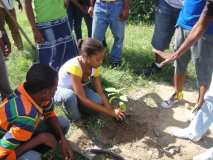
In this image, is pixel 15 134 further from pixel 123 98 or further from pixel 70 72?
pixel 123 98

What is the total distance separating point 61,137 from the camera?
365cm

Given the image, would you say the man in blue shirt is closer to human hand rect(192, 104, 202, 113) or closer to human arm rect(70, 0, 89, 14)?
human hand rect(192, 104, 202, 113)

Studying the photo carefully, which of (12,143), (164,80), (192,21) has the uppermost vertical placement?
(192,21)

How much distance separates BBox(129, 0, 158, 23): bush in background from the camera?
7.72m

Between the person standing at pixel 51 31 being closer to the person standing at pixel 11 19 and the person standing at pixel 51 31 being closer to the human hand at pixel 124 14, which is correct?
the human hand at pixel 124 14

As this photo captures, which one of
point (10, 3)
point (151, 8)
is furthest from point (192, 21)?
point (151, 8)

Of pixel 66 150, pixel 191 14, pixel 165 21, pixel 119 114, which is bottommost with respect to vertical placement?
pixel 119 114

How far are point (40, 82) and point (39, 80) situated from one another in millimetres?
17

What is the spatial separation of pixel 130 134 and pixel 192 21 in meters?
1.33

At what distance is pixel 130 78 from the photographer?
5.44m

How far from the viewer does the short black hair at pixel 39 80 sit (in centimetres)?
313

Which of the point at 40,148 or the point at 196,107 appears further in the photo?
the point at 196,107

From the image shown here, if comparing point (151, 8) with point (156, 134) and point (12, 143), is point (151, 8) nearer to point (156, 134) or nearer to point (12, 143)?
point (156, 134)

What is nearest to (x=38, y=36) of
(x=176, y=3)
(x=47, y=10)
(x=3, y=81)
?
(x=47, y=10)
